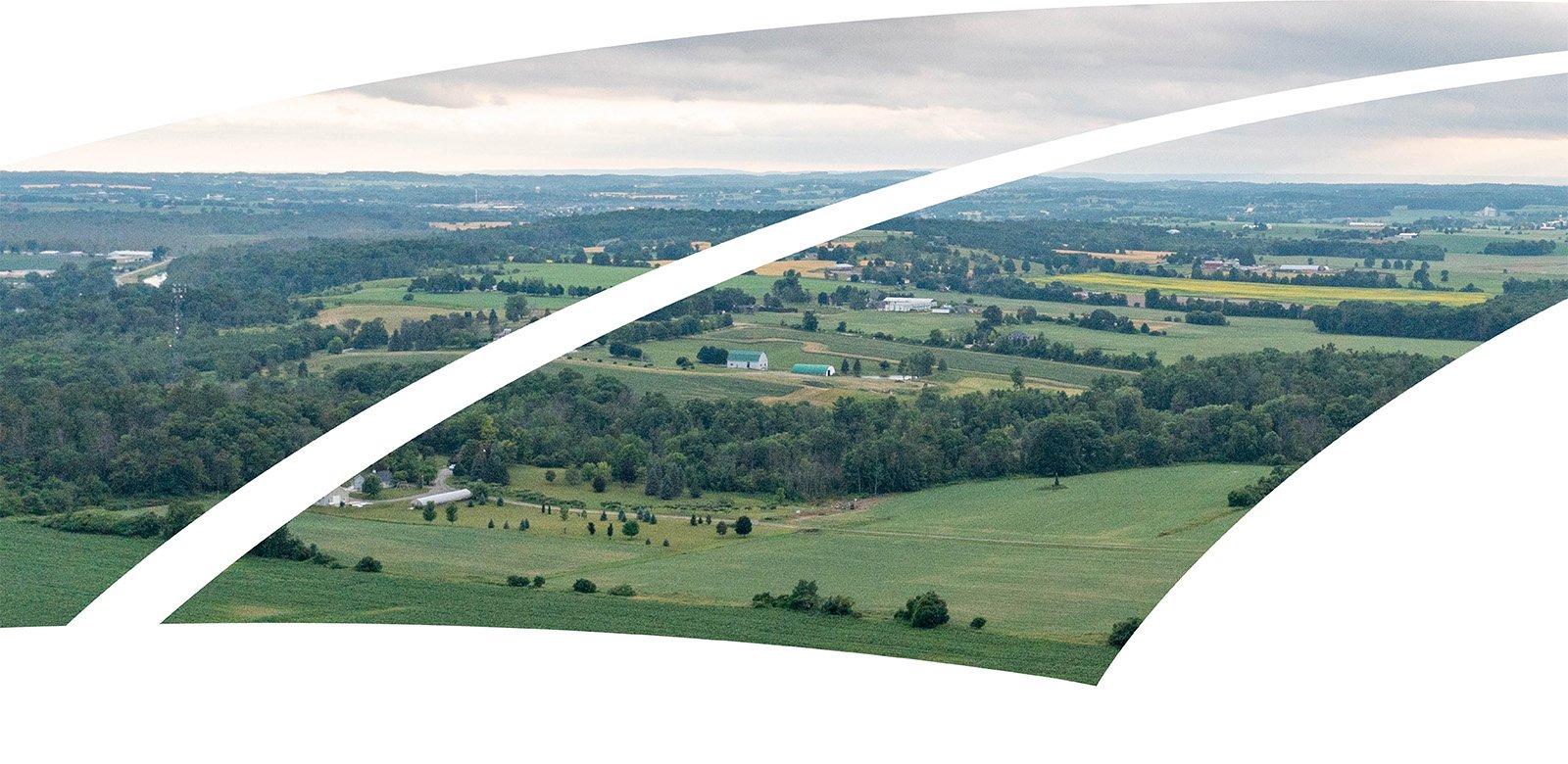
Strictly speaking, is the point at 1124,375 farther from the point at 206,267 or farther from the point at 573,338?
the point at 573,338

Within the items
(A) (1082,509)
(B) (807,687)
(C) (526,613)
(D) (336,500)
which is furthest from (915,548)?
(B) (807,687)

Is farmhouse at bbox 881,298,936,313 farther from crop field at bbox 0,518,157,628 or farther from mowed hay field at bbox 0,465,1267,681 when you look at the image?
crop field at bbox 0,518,157,628

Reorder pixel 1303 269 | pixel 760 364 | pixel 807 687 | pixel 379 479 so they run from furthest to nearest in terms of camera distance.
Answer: pixel 1303 269 → pixel 760 364 → pixel 379 479 → pixel 807 687

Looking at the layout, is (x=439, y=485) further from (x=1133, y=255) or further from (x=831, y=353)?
(x=1133, y=255)

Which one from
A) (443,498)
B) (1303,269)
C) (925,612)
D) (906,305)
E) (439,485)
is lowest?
(925,612)

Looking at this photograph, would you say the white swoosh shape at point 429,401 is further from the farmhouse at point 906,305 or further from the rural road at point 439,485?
the farmhouse at point 906,305

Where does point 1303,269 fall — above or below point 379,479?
above
